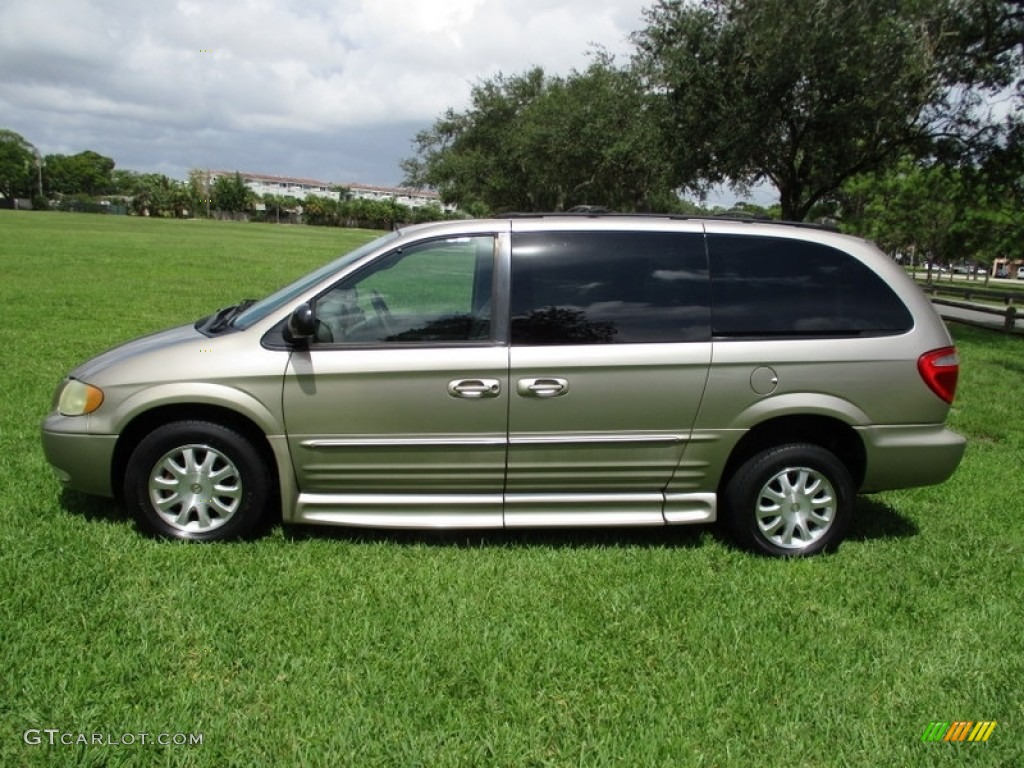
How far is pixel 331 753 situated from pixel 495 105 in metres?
43.9

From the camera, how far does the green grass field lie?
2.78 meters

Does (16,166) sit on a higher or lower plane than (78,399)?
higher

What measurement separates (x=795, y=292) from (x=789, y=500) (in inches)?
45.1

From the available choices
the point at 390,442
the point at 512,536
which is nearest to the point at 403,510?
the point at 390,442

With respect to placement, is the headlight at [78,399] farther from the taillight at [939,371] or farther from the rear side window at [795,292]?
the taillight at [939,371]

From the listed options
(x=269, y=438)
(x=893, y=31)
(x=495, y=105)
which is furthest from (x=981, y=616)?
(x=495, y=105)

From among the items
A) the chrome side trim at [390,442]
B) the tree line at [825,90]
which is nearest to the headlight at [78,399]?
the chrome side trim at [390,442]

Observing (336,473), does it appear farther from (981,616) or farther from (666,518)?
(981,616)

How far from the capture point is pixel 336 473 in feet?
13.6

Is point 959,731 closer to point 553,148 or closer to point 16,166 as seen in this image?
point 553,148

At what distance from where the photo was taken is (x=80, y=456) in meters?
4.18

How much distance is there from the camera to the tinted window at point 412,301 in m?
4.18

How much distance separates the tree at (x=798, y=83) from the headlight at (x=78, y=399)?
1413 centimetres

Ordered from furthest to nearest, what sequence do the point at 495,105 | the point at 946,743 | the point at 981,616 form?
the point at 495,105 → the point at 981,616 → the point at 946,743
